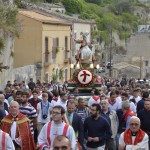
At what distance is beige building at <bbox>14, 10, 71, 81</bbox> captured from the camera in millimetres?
47625

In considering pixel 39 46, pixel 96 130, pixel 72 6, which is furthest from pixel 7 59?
pixel 72 6

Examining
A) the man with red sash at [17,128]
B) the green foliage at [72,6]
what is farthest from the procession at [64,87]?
the green foliage at [72,6]

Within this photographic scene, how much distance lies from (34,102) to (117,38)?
106066 mm

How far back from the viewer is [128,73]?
3295 inches

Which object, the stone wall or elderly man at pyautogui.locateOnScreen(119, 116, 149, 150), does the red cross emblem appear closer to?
the stone wall

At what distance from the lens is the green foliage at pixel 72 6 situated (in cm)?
9471

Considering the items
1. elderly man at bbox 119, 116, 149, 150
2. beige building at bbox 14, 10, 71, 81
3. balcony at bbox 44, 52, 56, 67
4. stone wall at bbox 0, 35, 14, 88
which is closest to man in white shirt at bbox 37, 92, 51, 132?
elderly man at bbox 119, 116, 149, 150

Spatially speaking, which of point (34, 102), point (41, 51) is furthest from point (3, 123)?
point (41, 51)

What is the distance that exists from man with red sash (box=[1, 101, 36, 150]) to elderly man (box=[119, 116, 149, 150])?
6.26 ft

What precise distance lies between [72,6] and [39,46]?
48.7 meters

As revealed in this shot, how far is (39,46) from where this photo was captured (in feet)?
158

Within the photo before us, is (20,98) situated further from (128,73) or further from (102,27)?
(102,27)

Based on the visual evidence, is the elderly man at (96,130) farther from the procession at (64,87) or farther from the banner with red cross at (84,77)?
the banner with red cross at (84,77)

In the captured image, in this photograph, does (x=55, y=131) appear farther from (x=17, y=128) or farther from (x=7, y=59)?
(x=7, y=59)
